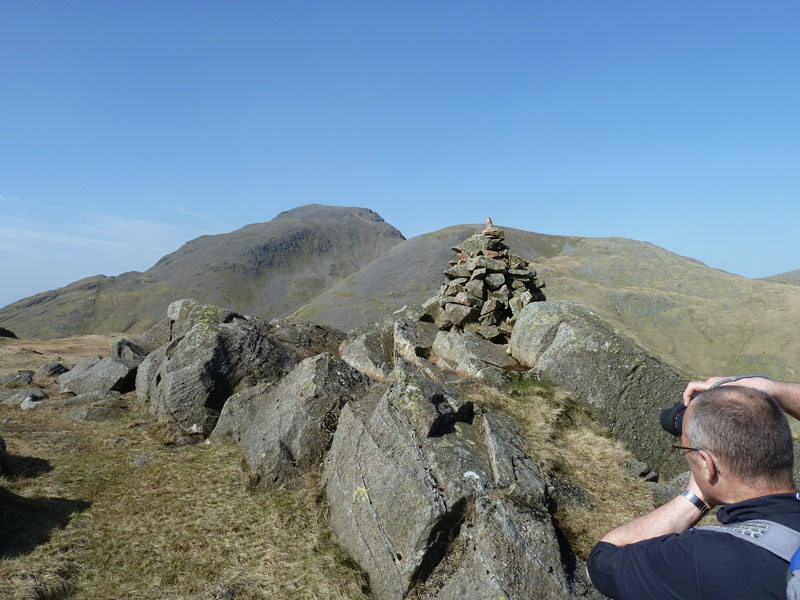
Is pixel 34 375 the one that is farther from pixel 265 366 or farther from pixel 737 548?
pixel 737 548

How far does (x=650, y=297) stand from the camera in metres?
Result: 114

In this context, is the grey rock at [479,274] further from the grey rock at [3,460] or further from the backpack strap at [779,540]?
the backpack strap at [779,540]

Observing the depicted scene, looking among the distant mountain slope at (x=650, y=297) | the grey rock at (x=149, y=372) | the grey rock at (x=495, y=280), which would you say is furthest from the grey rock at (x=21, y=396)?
the distant mountain slope at (x=650, y=297)

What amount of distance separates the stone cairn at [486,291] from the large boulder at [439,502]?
9117 millimetres

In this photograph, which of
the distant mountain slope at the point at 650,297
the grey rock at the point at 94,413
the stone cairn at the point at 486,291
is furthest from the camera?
the distant mountain slope at the point at 650,297

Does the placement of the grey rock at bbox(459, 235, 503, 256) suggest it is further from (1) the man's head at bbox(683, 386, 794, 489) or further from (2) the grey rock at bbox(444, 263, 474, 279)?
(1) the man's head at bbox(683, 386, 794, 489)

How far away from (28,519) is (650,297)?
412 ft

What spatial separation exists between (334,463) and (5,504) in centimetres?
800

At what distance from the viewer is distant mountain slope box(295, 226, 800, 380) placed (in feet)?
299

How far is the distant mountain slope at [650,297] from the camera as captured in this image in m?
91.2

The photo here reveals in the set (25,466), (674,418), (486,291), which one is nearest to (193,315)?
(25,466)

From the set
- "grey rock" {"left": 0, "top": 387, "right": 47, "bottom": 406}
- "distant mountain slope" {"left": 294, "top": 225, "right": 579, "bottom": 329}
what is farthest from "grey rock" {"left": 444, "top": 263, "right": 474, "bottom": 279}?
"distant mountain slope" {"left": 294, "top": 225, "right": 579, "bottom": 329}

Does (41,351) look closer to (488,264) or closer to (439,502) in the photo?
(488,264)

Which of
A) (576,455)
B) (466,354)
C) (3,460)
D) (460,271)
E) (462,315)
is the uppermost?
(460,271)
